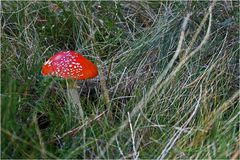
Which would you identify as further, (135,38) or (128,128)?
(135,38)

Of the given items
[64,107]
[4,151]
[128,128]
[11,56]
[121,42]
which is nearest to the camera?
[4,151]

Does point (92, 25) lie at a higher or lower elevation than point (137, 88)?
higher

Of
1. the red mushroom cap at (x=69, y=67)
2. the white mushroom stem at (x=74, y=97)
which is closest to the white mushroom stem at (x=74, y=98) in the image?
the white mushroom stem at (x=74, y=97)

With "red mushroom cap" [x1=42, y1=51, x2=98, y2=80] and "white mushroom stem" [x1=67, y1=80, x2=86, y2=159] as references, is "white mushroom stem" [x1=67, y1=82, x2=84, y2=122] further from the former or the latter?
"red mushroom cap" [x1=42, y1=51, x2=98, y2=80]

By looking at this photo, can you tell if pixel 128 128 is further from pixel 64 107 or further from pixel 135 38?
pixel 135 38

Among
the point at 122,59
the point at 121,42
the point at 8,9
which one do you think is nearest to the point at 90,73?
the point at 122,59

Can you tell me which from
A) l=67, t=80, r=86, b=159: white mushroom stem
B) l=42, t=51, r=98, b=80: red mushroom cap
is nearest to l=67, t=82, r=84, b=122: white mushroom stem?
l=67, t=80, r=86, b=159: white mushroom stem

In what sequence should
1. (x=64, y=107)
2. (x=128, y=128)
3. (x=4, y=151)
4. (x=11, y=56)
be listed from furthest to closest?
(x=11, y=56) < (x=64, y=107) < (x=128, y=128) < (x=4, y=151)
